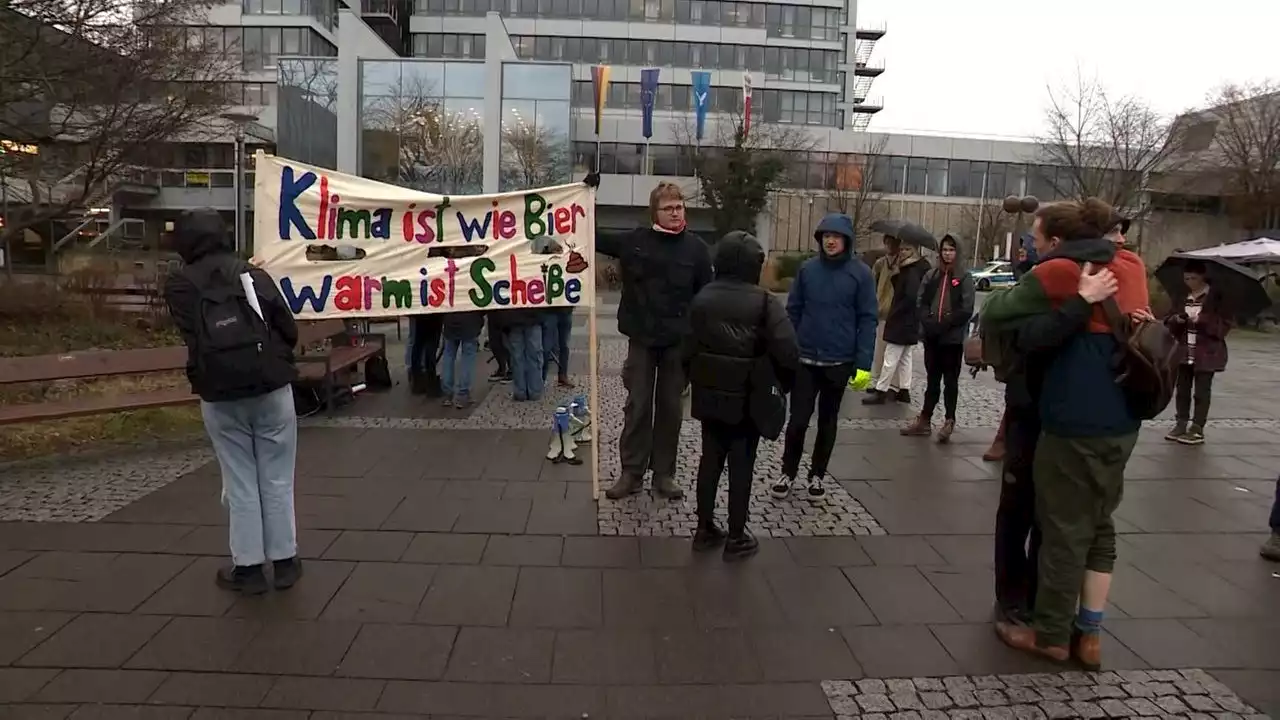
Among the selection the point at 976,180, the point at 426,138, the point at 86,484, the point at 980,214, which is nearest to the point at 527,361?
the point at 86,484

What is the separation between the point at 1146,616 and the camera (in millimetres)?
4070

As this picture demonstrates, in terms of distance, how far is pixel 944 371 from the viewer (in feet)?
25.9

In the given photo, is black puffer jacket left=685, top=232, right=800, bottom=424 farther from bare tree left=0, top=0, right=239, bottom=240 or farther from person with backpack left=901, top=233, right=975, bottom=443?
bare tree left=0, top=0, right=239, bottom=240

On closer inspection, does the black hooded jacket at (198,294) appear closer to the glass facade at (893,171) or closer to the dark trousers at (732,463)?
the dark trousers at (732,463)

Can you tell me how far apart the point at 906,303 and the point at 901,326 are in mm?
259

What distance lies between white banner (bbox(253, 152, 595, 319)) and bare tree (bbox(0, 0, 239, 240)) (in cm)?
866

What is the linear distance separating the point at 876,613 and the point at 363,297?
12.3ft

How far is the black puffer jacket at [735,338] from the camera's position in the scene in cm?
451

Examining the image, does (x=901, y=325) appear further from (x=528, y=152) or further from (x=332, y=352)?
(x=528, y=152)

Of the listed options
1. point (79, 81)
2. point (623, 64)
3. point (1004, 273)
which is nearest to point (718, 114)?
point (623, 64)

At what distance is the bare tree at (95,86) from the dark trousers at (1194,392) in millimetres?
14004

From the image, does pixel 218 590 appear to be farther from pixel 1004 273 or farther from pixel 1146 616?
pixel 1004 273

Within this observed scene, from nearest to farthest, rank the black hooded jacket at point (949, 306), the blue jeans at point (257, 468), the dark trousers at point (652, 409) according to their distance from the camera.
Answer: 1. the blue jeans at point (257, 468)
2. the dark trousers at point (652, 409)
3. the black hooded jacket at point (949, 306)

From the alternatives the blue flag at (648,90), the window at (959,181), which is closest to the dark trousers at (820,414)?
the blue flag at (648,90)
